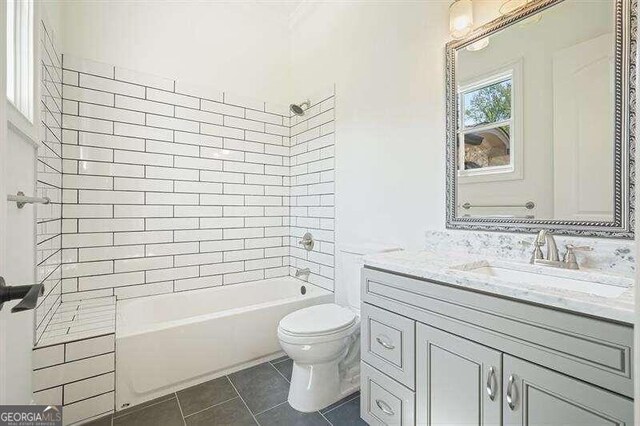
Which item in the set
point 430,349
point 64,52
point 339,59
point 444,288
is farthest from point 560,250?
point 64,52

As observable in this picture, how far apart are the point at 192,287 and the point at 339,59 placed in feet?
7.18

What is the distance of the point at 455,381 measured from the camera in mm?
1047

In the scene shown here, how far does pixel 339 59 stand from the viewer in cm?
232

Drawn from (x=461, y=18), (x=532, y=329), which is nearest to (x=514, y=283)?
(x=532, y=329)

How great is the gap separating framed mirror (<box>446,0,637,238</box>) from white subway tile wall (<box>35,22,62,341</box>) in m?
2.09

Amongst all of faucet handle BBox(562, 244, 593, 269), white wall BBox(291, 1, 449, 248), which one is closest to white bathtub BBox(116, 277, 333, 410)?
white wall BBox(291, 1, 449, 248)

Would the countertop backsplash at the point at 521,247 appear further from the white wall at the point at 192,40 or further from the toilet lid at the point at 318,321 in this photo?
the white wall at the point at 192,40

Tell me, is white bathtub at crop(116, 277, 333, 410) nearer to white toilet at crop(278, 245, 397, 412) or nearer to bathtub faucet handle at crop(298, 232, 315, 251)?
bathtub faucet handle at crop(298, 232, 315, 251)

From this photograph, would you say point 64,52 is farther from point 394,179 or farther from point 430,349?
point 430,349

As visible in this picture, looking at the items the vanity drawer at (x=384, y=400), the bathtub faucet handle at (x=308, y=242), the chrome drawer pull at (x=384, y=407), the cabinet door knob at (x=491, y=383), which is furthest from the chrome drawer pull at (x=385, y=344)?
the bathtub faucet handle at (x=308, y=242)

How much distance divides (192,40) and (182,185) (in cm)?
118

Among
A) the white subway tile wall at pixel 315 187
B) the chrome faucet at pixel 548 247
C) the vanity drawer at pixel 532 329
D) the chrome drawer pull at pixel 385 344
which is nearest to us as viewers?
the vanity drawer at pixel 532 329

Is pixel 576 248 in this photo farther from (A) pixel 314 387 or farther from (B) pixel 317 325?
(A) pixel 314 387

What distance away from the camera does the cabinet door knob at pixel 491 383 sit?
0.94 m
